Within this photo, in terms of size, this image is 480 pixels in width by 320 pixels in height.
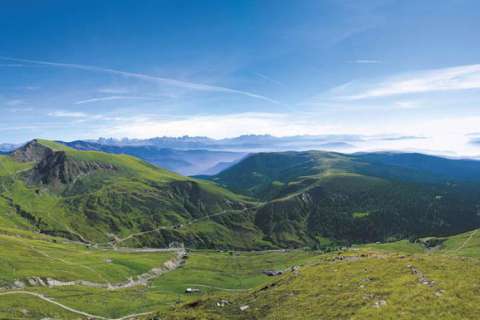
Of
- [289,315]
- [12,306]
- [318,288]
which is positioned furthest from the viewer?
[12,306]

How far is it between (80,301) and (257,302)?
12161 centimetres

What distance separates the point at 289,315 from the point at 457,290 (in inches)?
1103

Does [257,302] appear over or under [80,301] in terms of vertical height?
over

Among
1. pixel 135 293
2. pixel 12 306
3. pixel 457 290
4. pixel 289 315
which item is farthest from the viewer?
pixel 135 293

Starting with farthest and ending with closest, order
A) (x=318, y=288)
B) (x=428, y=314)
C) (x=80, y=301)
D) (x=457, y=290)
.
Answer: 1. (x=80, y=301)
2. (x=318, y=288)
3. (x=457, y=290)
4. (x=428, y=314)

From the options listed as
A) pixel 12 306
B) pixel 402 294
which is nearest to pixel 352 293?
pixel 402 294

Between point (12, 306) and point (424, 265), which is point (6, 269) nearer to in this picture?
point (12, 306)

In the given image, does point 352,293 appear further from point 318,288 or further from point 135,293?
point 135,293

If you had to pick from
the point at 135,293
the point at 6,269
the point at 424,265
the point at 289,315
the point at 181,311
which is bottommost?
the point at 135,293

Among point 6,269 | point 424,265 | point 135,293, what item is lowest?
point 135,293

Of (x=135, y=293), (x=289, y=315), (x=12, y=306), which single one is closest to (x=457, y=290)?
(x=289, y=315)

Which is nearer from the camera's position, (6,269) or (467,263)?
(467,263)

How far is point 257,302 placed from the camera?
7431cm

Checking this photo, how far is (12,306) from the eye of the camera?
134 m
